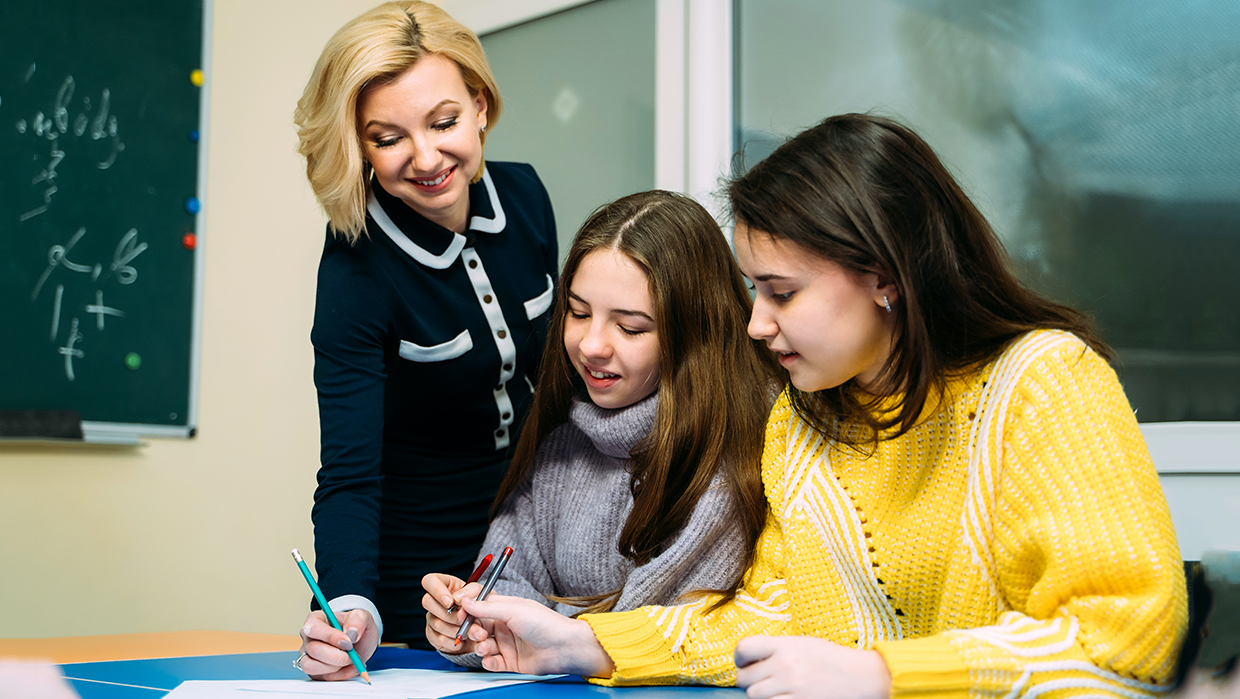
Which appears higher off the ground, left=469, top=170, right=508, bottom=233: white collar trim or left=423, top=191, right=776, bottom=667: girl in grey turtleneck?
left=469, top=170, right=508, bottom=233: white collar trim

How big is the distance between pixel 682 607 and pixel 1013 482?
35cm

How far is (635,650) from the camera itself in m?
0.88

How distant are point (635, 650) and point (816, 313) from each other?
356mm

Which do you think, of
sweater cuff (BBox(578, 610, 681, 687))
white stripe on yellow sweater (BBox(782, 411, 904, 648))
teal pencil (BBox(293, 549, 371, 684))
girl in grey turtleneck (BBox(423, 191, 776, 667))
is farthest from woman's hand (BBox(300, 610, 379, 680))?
white stripe on yellow sweater (BBox(782, 411, 904, 648))

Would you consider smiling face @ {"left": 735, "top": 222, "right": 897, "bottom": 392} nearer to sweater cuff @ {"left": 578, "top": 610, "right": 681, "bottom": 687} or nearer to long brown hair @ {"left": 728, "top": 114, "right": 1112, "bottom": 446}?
long brown hair @ {"left": 728, "top": 114, "right": 1112, "bottom": 446}

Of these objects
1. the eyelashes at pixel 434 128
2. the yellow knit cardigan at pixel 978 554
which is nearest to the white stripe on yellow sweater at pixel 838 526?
the yellow knit cardigan at pixel 978 554

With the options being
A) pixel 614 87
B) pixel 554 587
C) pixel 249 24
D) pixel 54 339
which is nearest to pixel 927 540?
pixel 554 587

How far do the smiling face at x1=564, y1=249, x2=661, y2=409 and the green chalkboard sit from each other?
4.43ft

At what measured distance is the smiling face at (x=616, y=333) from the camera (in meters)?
1.08

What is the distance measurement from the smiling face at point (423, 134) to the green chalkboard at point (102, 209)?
3.55ft

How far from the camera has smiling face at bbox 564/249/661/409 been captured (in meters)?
1.08

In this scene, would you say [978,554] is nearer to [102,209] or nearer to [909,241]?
[909,241]

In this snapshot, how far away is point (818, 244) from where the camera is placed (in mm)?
811

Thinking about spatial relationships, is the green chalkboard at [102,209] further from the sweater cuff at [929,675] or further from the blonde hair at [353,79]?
the sweater cuff at [929,675]
